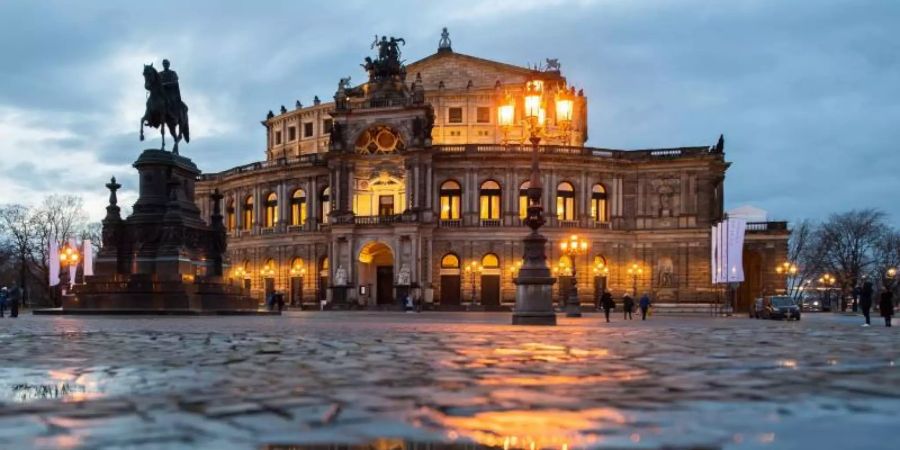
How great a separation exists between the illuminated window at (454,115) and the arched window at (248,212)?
1959 cm

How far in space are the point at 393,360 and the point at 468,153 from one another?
5782 cm

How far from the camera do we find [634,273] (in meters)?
69.2

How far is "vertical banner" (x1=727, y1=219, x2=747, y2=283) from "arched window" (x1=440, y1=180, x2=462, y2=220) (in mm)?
24139

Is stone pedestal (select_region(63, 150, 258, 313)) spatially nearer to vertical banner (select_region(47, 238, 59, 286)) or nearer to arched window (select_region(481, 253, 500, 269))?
vertical banner (select_region(47, 238, 59, 286))

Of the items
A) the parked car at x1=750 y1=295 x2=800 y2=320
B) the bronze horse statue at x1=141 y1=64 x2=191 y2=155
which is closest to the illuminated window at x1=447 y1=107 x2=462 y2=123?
the parked car at x1=750 y1=295 x2=800 y2=320

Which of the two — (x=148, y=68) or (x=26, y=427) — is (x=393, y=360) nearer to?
(x=26, y=427)

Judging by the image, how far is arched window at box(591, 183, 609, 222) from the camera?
7006 centimetres

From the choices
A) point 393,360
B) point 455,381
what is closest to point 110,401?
point 455,381

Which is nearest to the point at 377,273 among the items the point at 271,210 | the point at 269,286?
the point at 269,286

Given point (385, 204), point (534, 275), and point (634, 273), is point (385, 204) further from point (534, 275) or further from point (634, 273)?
point (534, 275)

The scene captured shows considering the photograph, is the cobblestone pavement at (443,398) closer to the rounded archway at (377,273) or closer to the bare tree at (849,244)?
the rounded archway at (377,273)

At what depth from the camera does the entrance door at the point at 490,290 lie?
67875 millimetres

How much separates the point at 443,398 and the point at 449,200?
206 ft

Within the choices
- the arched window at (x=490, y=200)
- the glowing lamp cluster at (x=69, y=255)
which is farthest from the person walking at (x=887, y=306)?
the glowing lamp cluster at (x=69, y=255)
